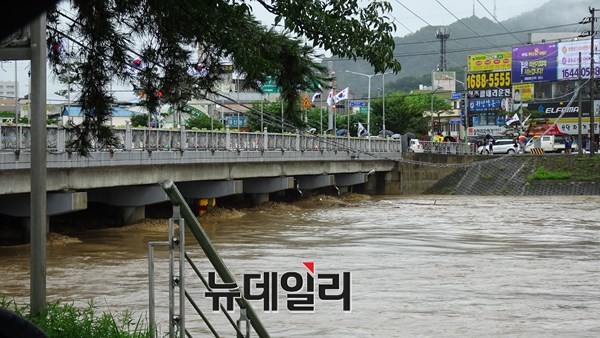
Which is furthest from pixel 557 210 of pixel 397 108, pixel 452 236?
pixel 397 108

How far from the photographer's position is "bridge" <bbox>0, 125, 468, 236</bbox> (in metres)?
23.2

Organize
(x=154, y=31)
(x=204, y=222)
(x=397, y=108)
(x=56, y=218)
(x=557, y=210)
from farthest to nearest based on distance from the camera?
(x=397, y=108), (x=557, y=210), (x=204, y=222), (x=56, y=218), (x=154, y=31)

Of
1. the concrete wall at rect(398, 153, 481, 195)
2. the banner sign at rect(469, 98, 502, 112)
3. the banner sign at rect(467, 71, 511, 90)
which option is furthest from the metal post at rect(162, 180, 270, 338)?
the banner sign at rect(467, 71, 511, 90)

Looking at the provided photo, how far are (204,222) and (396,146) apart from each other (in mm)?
27142

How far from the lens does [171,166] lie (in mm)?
31203

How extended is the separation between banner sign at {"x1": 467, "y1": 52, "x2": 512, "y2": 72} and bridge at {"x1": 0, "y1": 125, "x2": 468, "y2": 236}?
163 ft

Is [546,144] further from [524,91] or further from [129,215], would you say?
[129,215]

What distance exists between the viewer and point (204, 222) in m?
35.1

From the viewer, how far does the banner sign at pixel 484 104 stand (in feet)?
324

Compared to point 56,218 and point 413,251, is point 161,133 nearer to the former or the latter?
point 56,218

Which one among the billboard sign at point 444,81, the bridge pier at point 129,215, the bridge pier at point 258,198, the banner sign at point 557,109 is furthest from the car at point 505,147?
the billboard sign at point 444,81

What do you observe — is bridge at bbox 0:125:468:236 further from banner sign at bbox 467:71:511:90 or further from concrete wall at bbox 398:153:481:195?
banner sign at bbox 467:71:511:90

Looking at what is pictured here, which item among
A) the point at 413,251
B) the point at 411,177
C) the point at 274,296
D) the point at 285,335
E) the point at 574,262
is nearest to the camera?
the point at 274,296

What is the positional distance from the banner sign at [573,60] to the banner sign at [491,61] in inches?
536
